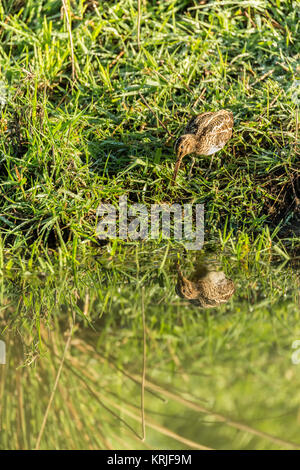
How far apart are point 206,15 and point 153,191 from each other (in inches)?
86.8

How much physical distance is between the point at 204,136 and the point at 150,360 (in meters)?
2.29

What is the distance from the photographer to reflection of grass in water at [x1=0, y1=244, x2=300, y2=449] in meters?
2.95

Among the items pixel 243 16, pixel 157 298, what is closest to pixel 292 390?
pixel 157 298

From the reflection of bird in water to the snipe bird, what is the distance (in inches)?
46.8

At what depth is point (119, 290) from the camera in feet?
14.5

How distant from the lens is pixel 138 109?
6.00 meters

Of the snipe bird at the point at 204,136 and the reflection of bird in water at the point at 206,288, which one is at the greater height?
the snipe bird at the point at 204,136

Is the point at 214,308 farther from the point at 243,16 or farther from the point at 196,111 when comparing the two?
the point at 243,16

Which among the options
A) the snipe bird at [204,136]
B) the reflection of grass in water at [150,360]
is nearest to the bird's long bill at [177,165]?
the snipe bird at [204,136]
